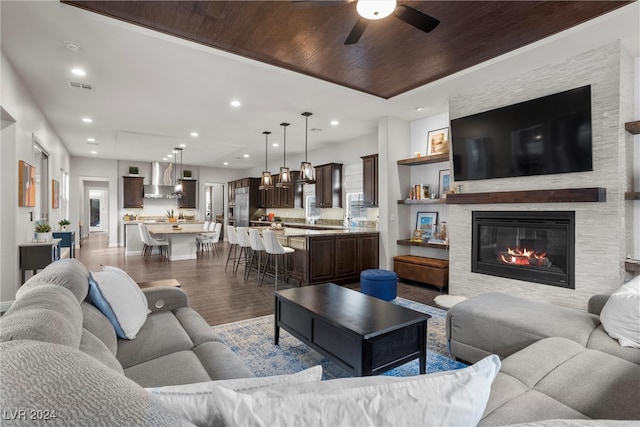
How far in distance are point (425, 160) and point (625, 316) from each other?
384cm

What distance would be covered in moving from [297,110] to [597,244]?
4.39m

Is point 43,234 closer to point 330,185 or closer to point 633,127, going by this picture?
point 330,185

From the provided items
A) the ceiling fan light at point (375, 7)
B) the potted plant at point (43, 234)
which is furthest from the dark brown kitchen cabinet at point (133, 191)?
the ceiling fan light at point (375, 7)

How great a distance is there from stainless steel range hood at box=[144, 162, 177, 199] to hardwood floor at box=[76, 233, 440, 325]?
3347 millimetres

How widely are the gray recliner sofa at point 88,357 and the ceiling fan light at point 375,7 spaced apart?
7.72ft

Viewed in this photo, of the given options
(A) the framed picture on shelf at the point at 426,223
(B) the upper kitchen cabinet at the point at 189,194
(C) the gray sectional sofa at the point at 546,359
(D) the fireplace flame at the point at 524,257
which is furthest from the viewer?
(B) the upper kitchen cabinet at the point at 189,194

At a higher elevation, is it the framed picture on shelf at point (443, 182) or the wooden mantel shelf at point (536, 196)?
the framed picture on shelf at point (443, 182)

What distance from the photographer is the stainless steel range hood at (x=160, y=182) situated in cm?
1132

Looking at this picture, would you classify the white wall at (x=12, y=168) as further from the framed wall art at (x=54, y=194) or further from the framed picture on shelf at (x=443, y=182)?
the framed picture on shelf at (x=443, y=182)

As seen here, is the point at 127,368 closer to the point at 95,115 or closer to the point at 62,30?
the point at 62,30

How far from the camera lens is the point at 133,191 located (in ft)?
36.2

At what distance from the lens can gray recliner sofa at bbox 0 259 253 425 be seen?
53cm

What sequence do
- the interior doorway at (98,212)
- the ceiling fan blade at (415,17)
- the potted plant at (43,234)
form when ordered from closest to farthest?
the ceiling fan blade at (415,17), the potted plant at (43,234), the interior doorway at (98,212)

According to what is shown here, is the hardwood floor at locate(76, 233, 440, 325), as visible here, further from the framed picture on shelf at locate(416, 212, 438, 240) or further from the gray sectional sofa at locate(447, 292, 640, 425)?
the gray sectional sofa at locate(447, 292, 640, 425)
